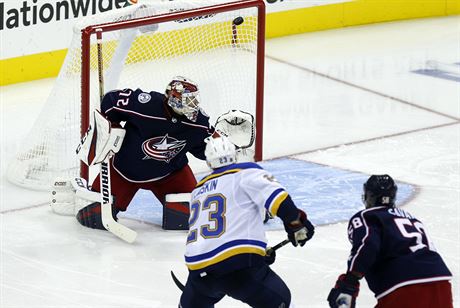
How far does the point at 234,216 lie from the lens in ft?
15.0

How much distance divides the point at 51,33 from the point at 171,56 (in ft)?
5.72

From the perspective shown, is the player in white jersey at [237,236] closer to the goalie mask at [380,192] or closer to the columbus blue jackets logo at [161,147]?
the goalie mask at [380,192]

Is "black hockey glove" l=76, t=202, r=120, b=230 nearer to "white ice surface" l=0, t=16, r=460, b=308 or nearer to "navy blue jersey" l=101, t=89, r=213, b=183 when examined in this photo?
"white ice surface" l=0, t=16, r=460, b=308

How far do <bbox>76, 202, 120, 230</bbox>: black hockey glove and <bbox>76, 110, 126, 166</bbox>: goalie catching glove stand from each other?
0.89ft

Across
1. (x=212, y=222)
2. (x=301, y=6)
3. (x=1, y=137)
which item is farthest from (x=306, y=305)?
(x=301, y=6)

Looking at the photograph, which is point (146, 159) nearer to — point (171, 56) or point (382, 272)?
point (171, 56)

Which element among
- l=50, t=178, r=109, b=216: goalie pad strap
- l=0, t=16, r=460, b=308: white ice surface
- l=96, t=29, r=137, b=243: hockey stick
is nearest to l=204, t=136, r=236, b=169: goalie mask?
l=0, t=16, r=460, b=308: white ice surface

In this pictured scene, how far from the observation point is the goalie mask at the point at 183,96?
5922mm

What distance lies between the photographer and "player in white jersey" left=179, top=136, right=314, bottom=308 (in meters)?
4.57

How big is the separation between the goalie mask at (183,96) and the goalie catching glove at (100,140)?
0.94 feet

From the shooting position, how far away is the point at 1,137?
8.00 metres

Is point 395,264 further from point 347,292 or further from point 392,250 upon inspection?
point 347,292

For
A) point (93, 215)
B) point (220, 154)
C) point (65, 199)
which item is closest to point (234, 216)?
point (220, 154)

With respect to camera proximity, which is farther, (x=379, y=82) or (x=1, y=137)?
(x=379, y=82)
